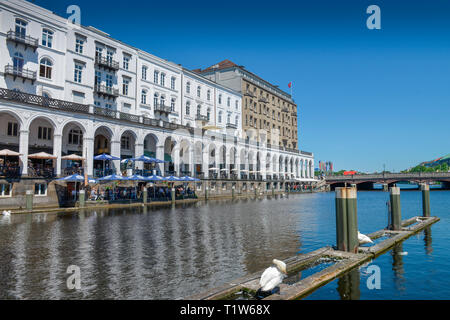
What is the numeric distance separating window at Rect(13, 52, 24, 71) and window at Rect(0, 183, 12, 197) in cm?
1246

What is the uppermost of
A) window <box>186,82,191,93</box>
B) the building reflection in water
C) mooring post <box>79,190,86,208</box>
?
window <box>186,82,191,93</box>

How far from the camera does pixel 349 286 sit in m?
8.34

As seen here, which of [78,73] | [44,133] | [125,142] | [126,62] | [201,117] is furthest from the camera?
[201,117]

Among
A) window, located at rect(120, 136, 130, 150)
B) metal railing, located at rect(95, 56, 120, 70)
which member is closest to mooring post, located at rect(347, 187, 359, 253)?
window, located at rect(120, 136, 130, 150)

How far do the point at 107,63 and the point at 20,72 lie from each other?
10676 mm

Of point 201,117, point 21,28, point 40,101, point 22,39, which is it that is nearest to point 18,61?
point 22,39

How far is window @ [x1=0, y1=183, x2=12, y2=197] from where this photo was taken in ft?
89.1

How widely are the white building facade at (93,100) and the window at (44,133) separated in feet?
0.32

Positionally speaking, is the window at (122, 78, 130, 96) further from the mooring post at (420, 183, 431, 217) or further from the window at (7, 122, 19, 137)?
the mooring post at (420, 183, 431, 217)

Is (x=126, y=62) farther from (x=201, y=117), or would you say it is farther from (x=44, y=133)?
(x=201, y=117)

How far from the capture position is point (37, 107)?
3094cm

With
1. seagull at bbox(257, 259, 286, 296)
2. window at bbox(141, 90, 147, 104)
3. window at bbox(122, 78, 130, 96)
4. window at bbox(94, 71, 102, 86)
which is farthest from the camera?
A: window at bbox(141, 90, 147, 104)

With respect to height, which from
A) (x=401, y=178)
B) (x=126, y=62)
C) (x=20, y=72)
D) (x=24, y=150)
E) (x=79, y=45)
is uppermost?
(x=126, y=62)
